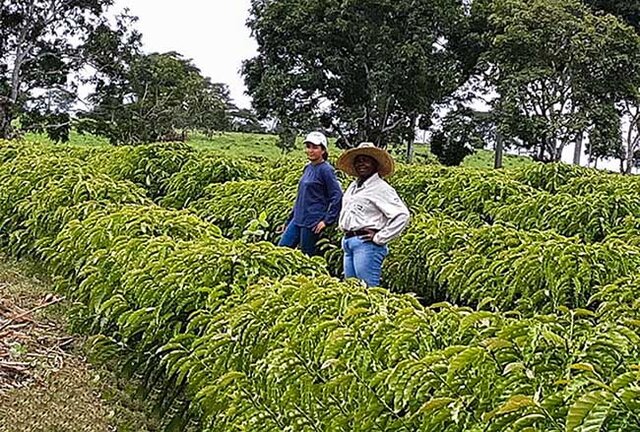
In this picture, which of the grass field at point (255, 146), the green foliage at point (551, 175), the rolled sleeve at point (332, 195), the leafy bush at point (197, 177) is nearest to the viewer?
the rolled sleeve at point (332, 195)

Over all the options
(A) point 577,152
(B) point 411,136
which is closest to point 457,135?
(B) point 411,136

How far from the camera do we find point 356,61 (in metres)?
25.2

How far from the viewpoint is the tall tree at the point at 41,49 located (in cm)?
2770

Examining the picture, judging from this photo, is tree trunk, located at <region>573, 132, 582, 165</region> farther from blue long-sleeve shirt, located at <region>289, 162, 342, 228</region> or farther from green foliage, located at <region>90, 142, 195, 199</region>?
blue long-sleeve shirt, located at <region>289, 162, 342, 228</region>

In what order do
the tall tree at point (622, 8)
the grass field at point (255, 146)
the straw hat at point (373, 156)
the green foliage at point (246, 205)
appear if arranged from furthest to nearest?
the tall tree at point (622, 8)
the grass field at point (255, 146)
the green foliage at point (246, 205)
the straw hat at point (373, 156)

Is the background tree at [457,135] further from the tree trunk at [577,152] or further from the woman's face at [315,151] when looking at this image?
the woman's face at [315,151]

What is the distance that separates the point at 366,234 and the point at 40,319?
2.05 meters

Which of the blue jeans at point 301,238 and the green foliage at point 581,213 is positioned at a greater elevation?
the green foliage at point 581,213

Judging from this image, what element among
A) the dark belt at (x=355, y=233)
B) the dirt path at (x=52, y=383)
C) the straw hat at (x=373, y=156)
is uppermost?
the straw hat at (x=373, y=156)

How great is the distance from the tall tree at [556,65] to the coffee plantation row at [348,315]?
1731 centimetres

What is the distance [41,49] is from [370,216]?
26089 mm

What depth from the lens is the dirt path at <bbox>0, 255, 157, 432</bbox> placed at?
3.66 metres

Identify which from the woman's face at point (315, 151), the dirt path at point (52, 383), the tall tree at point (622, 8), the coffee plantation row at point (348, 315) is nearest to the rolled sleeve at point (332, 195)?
the woman's face at point (315, 151)

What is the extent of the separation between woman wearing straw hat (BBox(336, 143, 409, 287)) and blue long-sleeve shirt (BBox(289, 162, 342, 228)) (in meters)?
0.62
